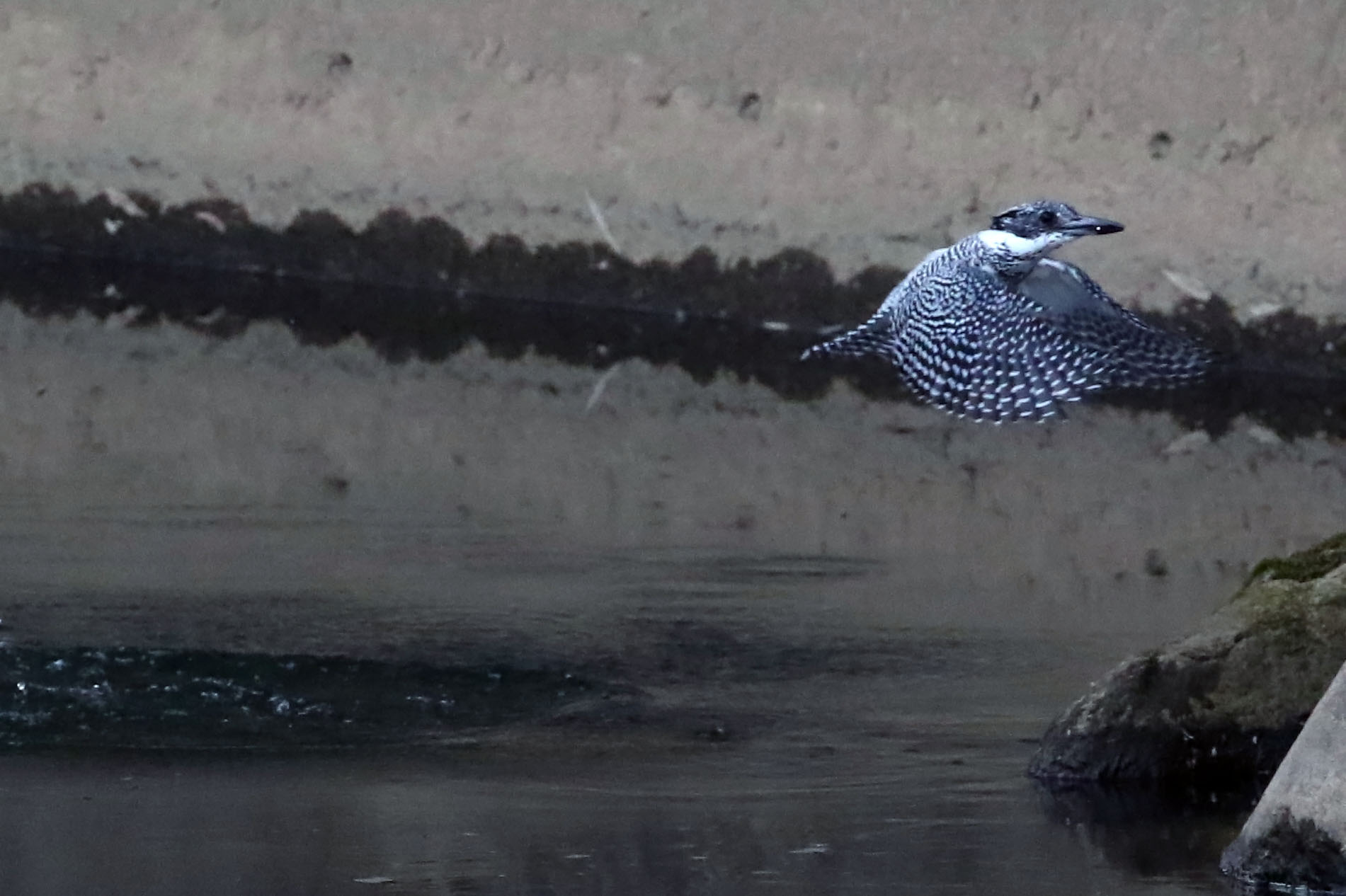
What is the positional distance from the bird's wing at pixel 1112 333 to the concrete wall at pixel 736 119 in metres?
4.94

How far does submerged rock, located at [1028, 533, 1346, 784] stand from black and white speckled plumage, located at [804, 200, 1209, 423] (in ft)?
3.84

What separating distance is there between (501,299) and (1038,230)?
6.09 meters

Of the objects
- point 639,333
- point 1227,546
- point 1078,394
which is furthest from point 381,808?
point 639,333

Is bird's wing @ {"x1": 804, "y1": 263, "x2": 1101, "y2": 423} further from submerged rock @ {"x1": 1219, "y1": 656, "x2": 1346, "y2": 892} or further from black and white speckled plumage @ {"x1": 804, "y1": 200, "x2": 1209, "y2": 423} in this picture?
submerged rock @ {"x1": 1219, "y1": 656, "x2": 1346, "y2": 892}

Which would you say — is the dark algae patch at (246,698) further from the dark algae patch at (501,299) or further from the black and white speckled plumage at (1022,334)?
the dark algae patch at (501,299)

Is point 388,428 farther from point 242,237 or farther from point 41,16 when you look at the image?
point 41,16

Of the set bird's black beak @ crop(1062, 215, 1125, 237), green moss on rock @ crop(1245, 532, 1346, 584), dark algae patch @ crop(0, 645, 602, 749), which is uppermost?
bird's black beak @ crop(1062, 215, 1125, 237)

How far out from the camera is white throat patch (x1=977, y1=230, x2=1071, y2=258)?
665 cm

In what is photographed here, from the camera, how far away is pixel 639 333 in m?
11.8

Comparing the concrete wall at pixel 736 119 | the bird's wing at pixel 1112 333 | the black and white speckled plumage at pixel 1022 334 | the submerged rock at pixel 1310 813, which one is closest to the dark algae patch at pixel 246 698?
the black and white speckled plumage at pixel 1022 334

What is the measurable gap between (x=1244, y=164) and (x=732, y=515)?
15.1 ft

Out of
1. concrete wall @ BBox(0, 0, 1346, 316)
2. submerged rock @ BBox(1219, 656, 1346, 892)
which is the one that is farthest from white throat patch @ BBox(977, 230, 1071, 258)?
concrete wall @ BBox(0, 0, 1346, 316)

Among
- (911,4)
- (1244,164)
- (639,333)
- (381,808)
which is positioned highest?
(911,4)

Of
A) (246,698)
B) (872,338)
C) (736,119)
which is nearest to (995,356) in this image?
(872,338)
